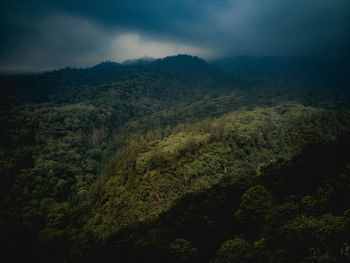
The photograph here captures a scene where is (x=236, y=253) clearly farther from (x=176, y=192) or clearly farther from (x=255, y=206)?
(x=176, y=192)

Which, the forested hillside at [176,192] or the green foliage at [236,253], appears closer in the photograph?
the green foliage at [236,253]

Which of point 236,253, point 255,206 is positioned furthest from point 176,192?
point 236,253

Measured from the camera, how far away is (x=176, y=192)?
29703 mm

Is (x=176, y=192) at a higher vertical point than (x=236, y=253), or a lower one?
lower

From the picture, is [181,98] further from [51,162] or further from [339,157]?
[339,157]

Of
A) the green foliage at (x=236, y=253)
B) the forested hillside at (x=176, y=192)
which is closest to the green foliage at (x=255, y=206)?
the forested hillside at (x=176, y=192)

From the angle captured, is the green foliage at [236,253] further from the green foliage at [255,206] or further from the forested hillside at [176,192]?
the green foliage at [255,206]

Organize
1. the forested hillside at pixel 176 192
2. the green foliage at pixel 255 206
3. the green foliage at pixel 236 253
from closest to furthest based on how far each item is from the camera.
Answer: the green foliage at pixel 236 253 → the forested hillside at pixel 176 192 → the green foliage at pixel 255 206

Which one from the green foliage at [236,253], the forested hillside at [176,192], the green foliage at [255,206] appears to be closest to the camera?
the green foliage at [236,253]

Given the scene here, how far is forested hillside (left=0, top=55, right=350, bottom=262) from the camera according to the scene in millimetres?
10547

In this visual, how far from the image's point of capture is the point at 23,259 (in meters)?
23.1

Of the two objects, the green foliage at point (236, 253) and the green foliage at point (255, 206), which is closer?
the green foliage at point (236, 253)

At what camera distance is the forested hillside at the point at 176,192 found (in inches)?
415

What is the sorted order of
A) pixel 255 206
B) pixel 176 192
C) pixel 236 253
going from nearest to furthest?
pixel 236 253, pixel 255 206, pixel 176 192
